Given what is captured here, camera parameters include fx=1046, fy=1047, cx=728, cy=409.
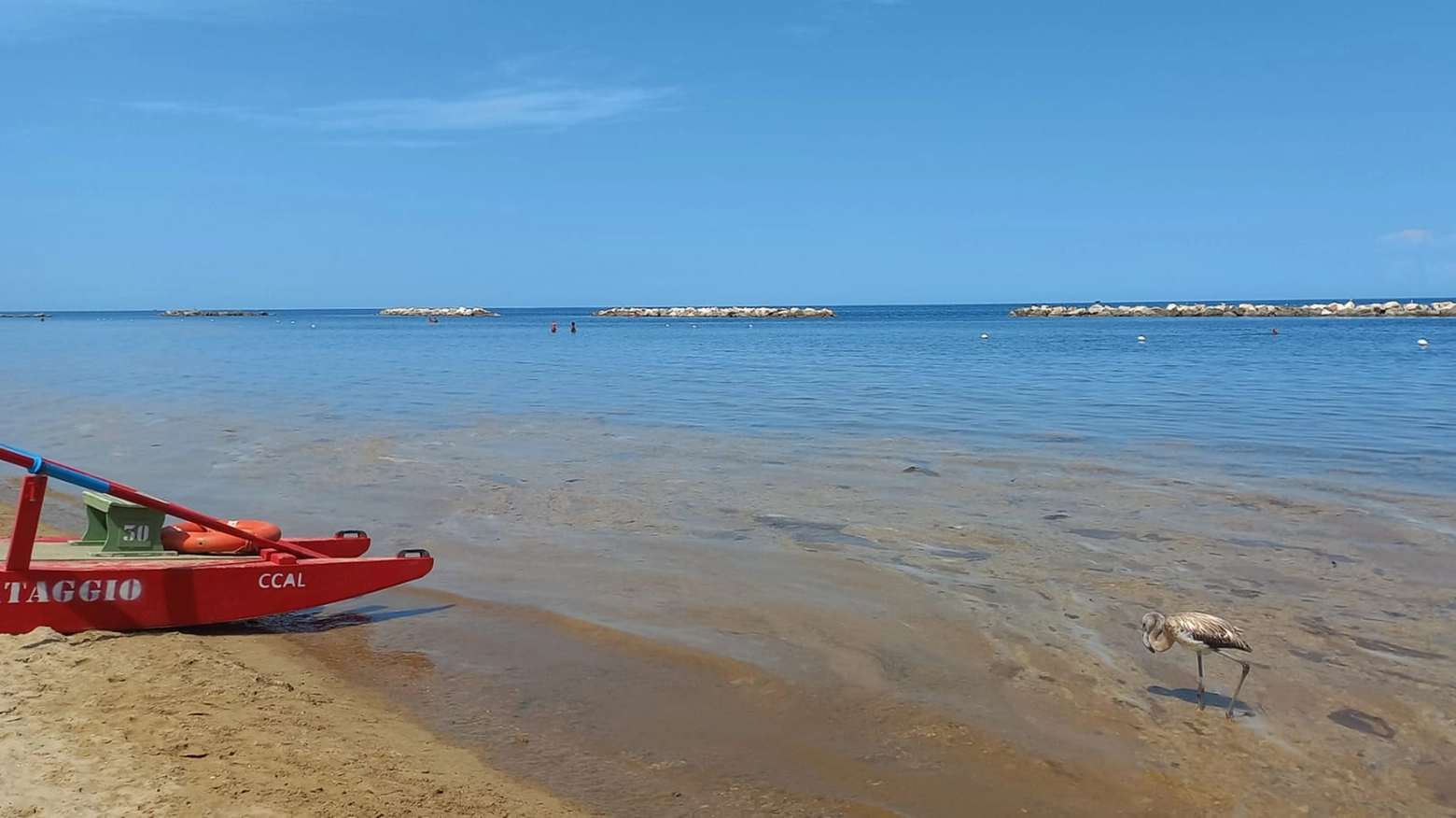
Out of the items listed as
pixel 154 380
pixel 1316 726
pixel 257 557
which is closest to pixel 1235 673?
pixel 1316 726

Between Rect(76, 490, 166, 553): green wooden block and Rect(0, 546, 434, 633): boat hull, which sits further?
Rect(76, 490, 166, 553): green wooden block

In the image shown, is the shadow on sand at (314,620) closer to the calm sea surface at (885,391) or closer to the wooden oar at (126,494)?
the wooden oar at (126,494)

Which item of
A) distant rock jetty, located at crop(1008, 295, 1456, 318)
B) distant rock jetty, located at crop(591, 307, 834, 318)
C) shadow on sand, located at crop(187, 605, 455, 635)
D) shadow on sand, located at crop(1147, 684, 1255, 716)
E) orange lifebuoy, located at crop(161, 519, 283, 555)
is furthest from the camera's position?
distant rock jetty, located at crop(591, 307, 834, 318)

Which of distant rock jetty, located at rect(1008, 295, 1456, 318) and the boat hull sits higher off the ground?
distant rock jetty, located at rect(1008, 295, 1456, 318)

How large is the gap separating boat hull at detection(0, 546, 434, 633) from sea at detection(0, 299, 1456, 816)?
14.8 inches

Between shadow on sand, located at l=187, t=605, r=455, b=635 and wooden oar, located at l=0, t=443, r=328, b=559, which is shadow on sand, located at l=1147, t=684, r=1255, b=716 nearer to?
shadow on sand, located at l=187, t=605, r=455, b=635

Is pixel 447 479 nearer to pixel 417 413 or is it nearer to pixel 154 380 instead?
pixel 417 413

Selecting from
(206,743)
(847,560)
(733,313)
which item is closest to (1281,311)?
(733,313)

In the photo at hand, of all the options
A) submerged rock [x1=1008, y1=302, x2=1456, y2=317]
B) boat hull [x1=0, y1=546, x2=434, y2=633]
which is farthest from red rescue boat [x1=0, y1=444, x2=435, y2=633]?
submerged rock [x1=1008, y1=302, x2=1456, y2=317]

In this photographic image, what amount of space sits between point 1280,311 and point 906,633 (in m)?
105

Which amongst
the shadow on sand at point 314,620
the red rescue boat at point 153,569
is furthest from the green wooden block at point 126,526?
the shadow on sand at point 314,620

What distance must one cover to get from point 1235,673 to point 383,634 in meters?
5.64

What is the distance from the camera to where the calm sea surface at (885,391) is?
17.1 metres

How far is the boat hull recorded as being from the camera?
631 centimetres
